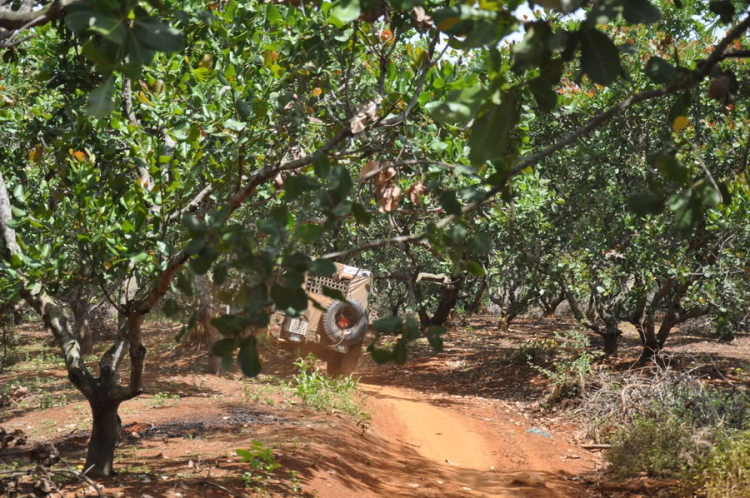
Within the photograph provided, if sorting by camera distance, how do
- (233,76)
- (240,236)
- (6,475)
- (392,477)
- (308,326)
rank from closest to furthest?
(240,236)
(6,475)
(233,76)
(392,477)
(308,326)

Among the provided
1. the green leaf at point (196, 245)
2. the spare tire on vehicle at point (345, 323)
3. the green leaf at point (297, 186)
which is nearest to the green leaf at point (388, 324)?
the green leaf at point (297, 186)

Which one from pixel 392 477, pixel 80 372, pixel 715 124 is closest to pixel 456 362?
pixel 715 124

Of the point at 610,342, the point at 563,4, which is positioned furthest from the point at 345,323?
the point at 563,4

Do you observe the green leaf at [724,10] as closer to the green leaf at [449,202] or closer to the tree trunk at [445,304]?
the green leaf at [449,202]

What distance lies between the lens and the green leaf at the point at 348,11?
2912 mm

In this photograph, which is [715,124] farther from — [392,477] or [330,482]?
[330,482]

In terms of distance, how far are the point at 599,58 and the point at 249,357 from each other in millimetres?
1585

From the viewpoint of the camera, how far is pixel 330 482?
6812mm

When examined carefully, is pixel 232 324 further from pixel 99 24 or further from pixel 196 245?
pixel 99 24

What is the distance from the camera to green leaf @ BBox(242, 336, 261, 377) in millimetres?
2707

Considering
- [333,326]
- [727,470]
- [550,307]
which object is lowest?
[727,470]

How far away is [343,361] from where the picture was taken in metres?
14.4

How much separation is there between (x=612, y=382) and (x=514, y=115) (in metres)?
8.84

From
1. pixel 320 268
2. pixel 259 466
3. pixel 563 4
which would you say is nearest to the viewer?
pixel 563 4
